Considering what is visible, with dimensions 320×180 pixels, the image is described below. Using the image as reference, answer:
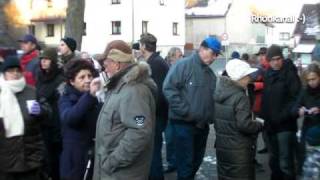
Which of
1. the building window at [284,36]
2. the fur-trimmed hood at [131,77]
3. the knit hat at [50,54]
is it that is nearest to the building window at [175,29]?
the building window at [284,36]

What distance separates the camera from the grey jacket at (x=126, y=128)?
4602 mm

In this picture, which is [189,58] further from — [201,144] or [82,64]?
[82,64]

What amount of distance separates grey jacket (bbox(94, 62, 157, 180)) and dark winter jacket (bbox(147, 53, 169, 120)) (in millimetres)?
3125

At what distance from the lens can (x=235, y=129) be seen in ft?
21.4

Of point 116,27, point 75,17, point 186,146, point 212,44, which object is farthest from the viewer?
point 116,27

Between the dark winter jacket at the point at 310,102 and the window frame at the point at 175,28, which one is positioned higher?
the window frame at the point at 175,28

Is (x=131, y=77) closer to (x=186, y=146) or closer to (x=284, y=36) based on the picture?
(x=186, y=146)

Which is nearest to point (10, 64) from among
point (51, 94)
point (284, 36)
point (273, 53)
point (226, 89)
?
point (51, 94)

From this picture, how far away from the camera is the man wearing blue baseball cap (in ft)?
23.2

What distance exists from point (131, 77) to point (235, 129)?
213 cm

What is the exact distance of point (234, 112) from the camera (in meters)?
6.52

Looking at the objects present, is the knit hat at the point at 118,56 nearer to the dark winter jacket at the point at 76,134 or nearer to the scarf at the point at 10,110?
the dark winter jacket at the point at 76,134

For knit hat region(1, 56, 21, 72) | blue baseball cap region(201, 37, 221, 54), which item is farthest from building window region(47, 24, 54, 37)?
knit hat region(1, 56, 21, 72)

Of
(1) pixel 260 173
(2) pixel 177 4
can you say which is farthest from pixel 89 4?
(1) pixel 260 173
